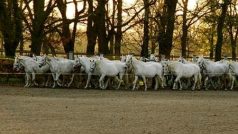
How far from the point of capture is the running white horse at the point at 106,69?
105 ft

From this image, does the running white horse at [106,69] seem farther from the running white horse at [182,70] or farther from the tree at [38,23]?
the tree at [38,23]

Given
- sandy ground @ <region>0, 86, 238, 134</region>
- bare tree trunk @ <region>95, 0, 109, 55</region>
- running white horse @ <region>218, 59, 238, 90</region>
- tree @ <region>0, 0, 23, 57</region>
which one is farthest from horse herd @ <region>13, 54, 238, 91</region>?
bare tree trunk @ <region>95, 0, 109, 55</region>

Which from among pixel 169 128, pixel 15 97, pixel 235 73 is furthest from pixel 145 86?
pixel 169 128

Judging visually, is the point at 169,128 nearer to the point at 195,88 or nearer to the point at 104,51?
the point at 195,88

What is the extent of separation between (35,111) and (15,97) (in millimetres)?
5674

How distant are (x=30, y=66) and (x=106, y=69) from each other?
156 inches

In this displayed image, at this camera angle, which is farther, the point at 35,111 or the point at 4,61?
the point at 4,61

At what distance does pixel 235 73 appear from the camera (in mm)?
36125

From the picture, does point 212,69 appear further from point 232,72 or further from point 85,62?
point 85,62

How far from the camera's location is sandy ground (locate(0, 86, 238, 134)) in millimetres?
15234

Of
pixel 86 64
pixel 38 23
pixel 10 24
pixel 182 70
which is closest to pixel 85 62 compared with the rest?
pixel 86 64

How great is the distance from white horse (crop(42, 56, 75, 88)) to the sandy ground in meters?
5.90

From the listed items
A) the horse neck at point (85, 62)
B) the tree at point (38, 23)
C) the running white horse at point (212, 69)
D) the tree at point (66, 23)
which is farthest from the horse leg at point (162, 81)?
the tree at point (38, 23)

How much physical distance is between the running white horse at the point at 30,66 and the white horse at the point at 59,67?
0.41 metres
